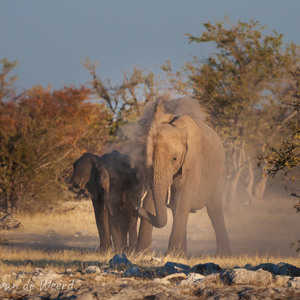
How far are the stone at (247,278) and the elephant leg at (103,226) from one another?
6140 millimetres

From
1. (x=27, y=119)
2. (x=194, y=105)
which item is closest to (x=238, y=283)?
(x=194, y=105)

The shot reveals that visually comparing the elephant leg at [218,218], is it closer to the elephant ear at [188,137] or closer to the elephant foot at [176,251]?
the elephant ear at [188,137]

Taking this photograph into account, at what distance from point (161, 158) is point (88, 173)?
2.47 m

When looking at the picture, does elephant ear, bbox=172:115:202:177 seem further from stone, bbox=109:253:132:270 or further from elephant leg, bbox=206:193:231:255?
stone, bbox=109:253:132:270

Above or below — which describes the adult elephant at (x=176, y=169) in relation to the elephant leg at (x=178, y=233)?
above

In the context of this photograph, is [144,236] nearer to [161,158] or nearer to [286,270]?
[161,158]

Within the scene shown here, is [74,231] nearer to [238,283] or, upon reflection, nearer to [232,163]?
[232,163]

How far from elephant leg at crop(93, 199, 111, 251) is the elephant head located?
5.25 feet

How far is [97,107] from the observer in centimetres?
3106

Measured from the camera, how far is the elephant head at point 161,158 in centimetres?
1069

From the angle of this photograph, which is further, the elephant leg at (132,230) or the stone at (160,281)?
the elephant leg at (132,230)

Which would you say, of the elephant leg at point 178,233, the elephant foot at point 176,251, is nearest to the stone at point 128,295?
the elephant foot at point 176,251

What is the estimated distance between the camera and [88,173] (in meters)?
12.6

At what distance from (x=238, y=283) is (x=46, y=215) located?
15924 millimetres
